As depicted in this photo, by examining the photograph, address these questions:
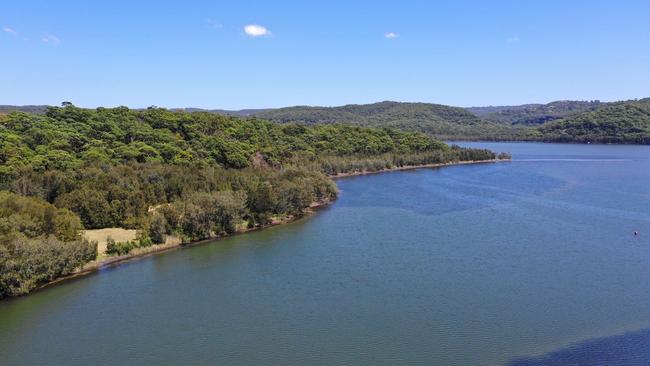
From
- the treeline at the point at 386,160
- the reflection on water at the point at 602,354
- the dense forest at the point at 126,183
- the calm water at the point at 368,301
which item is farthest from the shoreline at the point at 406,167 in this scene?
the reflection on water at the point at 602,354

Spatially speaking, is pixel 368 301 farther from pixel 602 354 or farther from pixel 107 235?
pixel 107 235

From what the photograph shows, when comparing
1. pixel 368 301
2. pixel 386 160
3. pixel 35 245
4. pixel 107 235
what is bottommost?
pixel 368 301

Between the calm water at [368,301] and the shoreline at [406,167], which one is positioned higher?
the shoreline at [406,167]

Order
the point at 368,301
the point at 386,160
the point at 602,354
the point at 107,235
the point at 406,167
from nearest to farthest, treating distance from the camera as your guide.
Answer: the point at 602,354 → the point at 368,301 → the point at 107,235 → the point at 386,160 → the point at 406,167

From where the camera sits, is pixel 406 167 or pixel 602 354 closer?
pixel 602 354

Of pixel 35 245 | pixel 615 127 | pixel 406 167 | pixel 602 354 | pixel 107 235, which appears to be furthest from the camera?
pixel 615 127

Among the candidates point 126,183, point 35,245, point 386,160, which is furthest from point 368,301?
point 386,160

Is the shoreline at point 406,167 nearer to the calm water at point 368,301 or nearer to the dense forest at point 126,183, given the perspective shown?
the dense forest at point 126,183

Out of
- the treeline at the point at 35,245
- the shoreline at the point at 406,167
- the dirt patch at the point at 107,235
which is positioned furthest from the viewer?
the shoreline at the point at 406,167
